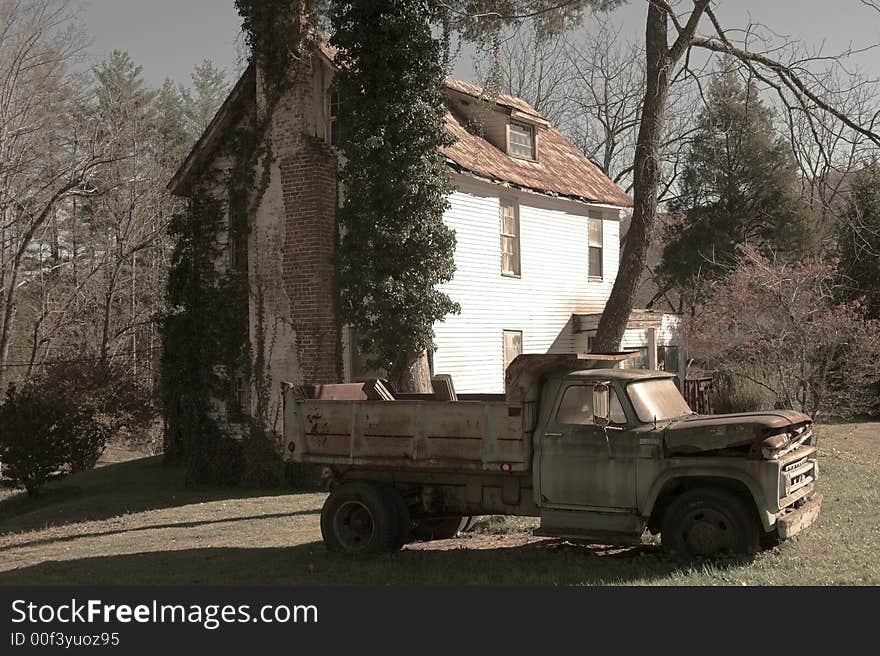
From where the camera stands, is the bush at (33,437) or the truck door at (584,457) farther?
the bush at (33,437)

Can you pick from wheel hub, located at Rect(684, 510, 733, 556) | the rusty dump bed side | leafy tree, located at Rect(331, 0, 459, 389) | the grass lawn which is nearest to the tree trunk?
leafy tree, located at Rect(331, 0, 459, 389)

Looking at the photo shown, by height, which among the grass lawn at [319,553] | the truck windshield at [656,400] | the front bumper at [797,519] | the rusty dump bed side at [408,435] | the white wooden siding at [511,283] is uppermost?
the white wooden siding at [511,283]

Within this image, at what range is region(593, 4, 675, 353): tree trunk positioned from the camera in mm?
15016

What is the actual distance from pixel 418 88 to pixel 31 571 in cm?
1020

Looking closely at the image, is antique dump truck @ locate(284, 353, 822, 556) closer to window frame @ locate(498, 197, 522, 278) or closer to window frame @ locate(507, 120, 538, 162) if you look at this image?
window frame @ locate(498, 197, 522, 278)

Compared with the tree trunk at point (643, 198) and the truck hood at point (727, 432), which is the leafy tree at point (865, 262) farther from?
the truck hood at point (727, 432)

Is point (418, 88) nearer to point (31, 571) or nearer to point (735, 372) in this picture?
point (31, 571)

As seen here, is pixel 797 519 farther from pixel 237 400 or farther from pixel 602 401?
pixel 237 400

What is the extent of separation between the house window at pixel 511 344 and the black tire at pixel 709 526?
12.8m

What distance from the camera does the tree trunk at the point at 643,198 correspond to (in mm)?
15016

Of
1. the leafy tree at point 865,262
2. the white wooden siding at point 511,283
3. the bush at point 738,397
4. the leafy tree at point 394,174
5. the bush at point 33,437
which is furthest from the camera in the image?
the leafy tree at point 865,262

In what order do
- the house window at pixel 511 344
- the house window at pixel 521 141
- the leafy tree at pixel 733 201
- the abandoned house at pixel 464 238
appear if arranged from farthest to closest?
1. the leafy tree at pixel 733 201
2. the house window at pixel 521 141
3. the house window at pixel 511 344
4. the abandoned house at pixel 464 238

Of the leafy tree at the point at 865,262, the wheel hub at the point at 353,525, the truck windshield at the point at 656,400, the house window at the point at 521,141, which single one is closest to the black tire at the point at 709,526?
the truck windshield at the point at 656,400

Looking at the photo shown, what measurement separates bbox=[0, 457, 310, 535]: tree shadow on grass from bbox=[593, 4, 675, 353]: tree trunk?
801 centimetres
